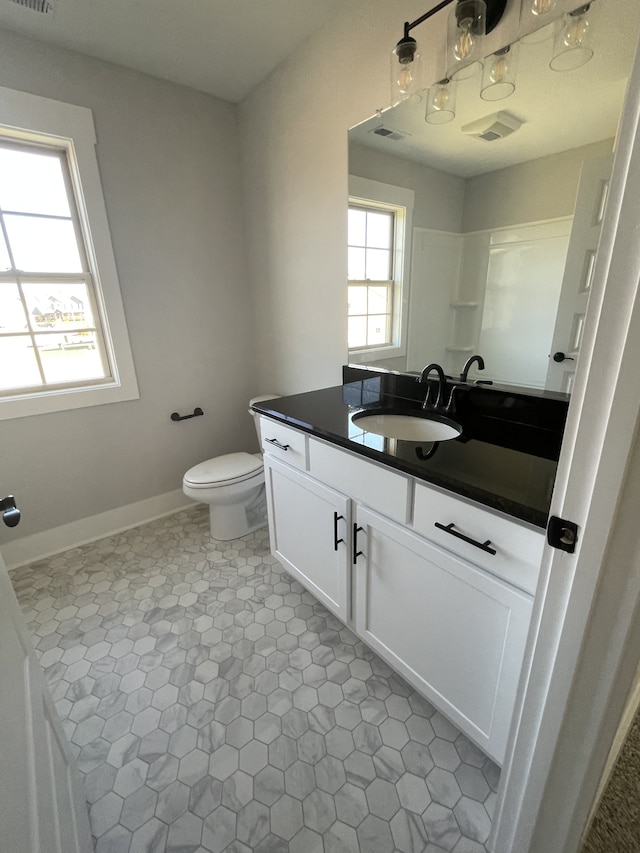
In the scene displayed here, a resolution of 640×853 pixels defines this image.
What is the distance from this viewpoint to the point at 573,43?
1025mm

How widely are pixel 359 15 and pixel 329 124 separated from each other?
1.16ft

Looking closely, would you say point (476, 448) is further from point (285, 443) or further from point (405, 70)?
point (405, 70)

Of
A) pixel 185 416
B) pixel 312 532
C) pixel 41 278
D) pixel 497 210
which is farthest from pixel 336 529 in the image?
pixel 41 278

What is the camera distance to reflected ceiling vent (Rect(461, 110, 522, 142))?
1190 millimetres

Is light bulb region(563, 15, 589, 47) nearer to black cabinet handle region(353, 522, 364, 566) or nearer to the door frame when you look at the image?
the door frame

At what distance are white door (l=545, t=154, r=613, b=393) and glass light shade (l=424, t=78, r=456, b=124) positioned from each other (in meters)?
0.55

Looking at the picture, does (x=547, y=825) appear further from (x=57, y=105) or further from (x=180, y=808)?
(x=57, y=105)

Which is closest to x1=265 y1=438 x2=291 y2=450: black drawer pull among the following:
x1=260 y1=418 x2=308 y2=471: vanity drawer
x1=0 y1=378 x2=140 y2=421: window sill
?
x1=260 y1=418 x2=308 y2=471: vanity drawer

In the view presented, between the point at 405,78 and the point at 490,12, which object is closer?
the point at 490,12

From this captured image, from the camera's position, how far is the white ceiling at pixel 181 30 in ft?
4.91

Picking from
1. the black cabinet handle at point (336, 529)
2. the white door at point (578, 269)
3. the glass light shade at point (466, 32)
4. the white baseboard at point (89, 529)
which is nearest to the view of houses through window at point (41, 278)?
the white baseboard at point (89, 529)

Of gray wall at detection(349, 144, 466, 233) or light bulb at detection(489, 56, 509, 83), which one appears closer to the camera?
light bulb at detection(489, 56, 509, 83)

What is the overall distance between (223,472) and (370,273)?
1.32m

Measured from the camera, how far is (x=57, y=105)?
1.75 meters
